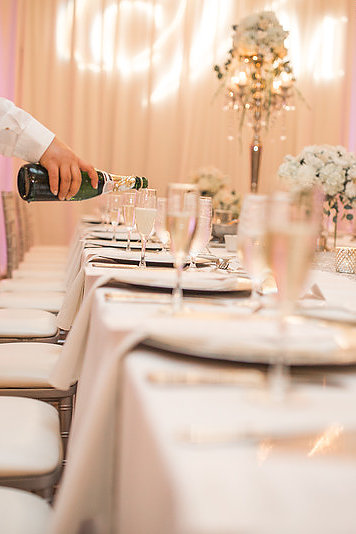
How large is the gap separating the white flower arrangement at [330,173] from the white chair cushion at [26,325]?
0.97m

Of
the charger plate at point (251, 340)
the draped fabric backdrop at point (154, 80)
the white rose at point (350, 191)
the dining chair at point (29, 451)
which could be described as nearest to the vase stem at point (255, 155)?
the white rose at point (350, 191)

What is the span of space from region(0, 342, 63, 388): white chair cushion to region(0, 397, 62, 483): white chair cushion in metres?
0.18

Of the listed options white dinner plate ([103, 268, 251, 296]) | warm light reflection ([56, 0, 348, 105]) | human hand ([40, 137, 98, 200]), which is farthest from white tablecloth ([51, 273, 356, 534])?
warm light reflection ([56, 0, 348, 105])

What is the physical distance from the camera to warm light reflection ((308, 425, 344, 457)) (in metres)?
0.54

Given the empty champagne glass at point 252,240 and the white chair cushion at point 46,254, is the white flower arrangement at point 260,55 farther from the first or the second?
the empty champagne glass at point 252,240

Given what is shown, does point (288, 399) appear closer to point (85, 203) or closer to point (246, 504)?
point (246, 504)

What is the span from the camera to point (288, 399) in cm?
63

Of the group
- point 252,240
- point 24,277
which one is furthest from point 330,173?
point 24,277

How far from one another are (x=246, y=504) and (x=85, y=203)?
19.7 feet

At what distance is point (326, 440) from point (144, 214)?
3.80 feet

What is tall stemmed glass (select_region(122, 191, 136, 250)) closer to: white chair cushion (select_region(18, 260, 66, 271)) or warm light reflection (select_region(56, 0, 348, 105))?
white chair cushion (select_region(18, 260, 66, 271))

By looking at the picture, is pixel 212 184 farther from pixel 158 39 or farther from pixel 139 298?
pixel 139 298

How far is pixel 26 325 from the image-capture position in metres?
2.29

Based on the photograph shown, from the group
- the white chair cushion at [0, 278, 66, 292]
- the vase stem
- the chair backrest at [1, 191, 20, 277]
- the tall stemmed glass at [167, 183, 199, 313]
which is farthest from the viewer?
the vase stem
